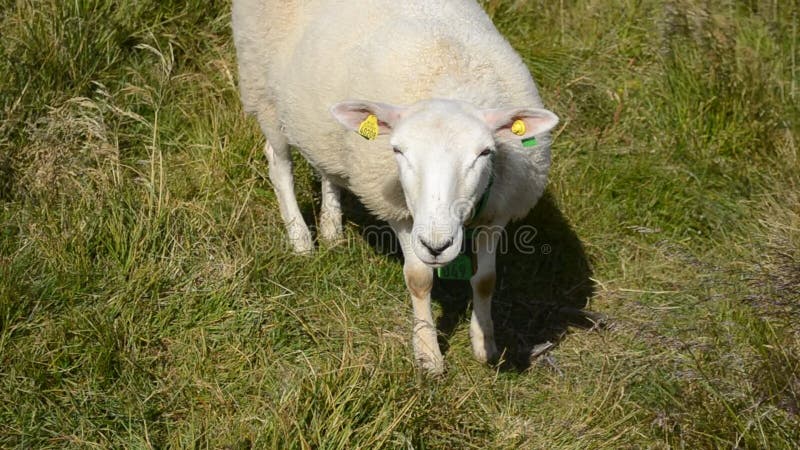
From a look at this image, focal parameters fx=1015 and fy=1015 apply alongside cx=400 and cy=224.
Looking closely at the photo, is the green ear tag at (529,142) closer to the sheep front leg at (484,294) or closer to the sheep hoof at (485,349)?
the sheep front leg at (484,294)

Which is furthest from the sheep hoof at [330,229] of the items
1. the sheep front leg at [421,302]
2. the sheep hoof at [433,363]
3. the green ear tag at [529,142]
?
the green ear tag at [529,142]

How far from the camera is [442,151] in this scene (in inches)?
132

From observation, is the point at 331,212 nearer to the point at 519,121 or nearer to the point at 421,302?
the point at 421,302

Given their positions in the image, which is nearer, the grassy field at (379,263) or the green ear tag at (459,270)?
the grassy field at (379,263)

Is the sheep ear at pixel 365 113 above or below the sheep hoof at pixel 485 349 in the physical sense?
above

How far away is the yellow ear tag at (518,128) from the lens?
11.7ft

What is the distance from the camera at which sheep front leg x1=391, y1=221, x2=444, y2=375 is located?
13.4ft

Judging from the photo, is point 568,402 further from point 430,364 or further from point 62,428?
point 62,428

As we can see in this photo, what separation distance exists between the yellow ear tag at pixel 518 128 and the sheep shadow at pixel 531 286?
1216mm

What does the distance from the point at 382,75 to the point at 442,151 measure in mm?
723

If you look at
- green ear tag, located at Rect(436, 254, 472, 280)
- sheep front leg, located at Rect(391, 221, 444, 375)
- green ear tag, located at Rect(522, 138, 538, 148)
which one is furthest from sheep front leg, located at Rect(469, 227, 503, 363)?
green ear tag, located at Rect(522, 138, 538, 148)

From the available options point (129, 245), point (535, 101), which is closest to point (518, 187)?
point (535, 101)

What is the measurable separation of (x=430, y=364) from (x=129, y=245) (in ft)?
4.35

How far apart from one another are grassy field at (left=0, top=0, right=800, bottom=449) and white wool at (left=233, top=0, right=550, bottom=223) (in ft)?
1.87
